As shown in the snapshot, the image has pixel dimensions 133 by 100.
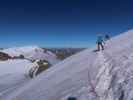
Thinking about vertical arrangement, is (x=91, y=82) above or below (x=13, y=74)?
above

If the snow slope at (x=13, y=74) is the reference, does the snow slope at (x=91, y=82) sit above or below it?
above

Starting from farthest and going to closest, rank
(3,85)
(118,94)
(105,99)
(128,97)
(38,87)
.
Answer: (3,85) → (38,87) → (105,99) → (118,94) → (128,97)

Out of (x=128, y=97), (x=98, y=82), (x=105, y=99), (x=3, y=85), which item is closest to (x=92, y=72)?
(x=98, y=82)

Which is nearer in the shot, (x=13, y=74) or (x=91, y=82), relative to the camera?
(x=91, y=82)

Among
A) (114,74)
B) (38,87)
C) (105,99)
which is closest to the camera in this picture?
(105,99)

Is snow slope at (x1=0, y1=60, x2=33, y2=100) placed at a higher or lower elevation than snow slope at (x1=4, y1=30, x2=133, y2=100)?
lower

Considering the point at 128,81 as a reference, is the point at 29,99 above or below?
below

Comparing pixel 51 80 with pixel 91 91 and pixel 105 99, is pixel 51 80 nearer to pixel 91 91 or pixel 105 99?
pixel 91 91

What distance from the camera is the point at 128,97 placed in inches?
430

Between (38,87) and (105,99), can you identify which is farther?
(38,87)

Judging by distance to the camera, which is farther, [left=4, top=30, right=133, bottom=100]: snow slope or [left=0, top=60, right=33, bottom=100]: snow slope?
[left=0, top=60, right=33, bottom=100]: snow slope

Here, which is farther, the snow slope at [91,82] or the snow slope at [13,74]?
the snow slope at [13,74]

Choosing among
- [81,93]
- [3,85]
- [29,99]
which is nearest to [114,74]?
[81,93]

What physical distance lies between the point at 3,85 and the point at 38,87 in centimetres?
1148
